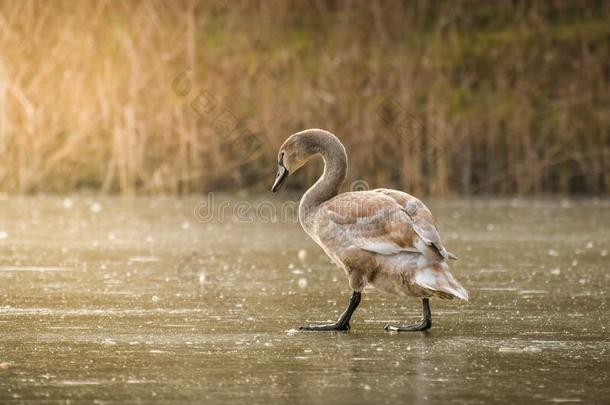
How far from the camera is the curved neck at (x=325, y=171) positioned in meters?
8.52

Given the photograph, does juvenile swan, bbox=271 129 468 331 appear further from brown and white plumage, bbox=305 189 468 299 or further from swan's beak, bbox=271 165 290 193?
swan's beak, bbox=271 165 290 193

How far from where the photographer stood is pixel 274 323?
323 inches

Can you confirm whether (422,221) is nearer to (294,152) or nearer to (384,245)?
(384,245)

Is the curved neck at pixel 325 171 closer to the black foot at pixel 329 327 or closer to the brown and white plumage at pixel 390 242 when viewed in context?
the brown and white plumage at pixel 390 242

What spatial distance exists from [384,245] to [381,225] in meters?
0.13

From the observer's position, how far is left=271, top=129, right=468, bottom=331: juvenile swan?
312 inches

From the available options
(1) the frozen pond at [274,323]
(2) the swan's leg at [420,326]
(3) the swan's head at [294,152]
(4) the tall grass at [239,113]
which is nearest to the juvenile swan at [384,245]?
(2) the swan's leg at [420,326]

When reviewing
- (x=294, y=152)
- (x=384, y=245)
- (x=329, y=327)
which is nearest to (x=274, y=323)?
(x=329, y=327)

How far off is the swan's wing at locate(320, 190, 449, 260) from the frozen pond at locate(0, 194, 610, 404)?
50 cm

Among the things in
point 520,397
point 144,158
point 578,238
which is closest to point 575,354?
point 520,397

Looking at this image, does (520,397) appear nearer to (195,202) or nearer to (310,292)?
(310,292)

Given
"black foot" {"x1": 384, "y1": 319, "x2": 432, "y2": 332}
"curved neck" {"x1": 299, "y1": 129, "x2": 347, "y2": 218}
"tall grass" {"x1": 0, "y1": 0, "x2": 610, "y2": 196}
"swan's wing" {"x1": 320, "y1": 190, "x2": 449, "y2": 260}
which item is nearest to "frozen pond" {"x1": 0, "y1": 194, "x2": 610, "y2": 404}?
"black foot" {"x1": 384, "y1": 319, "x2": 432, "y2": 332}

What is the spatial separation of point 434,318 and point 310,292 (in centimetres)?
166

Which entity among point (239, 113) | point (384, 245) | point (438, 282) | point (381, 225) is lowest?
point (438, 282)
